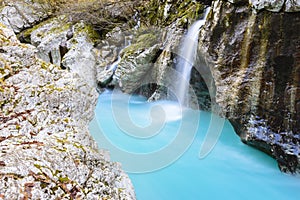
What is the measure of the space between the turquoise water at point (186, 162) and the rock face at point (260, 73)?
363 millimetres

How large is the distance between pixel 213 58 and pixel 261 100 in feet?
4.66

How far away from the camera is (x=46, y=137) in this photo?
205 centimetres

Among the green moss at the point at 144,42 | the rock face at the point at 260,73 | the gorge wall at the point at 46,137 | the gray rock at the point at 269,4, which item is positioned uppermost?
the green moss at the point at 144,42

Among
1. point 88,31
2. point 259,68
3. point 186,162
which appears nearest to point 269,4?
point 259,68

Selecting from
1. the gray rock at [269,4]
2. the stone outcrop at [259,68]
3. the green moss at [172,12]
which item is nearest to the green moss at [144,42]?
the green moss at [172,12]

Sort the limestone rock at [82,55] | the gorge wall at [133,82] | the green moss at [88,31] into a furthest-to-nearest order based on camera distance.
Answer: the green moss at [88,31] → the limestone rock at [82,55] → the gorge wall at [133,82]

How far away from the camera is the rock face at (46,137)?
5.09 feet

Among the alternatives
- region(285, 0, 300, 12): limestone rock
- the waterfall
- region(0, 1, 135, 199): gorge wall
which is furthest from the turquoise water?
region(285, 0, 300, 12): limestone rock

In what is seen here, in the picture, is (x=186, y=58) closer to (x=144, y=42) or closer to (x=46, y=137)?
(x=144, y=42)

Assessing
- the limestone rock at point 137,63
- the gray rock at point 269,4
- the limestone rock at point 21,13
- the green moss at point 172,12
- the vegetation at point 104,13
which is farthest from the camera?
the limestone rock at point 21,13

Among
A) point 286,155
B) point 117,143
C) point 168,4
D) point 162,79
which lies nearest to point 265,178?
point 286,155

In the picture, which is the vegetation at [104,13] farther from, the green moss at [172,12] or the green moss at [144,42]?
the green moss at [144,42]

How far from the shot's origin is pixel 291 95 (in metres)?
4.25

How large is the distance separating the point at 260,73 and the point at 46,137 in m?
3.90
